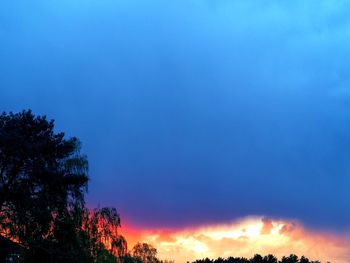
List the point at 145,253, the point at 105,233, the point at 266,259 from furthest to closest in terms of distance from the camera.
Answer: the point at 145,253 < the point at 105,233 < the point at 266,259

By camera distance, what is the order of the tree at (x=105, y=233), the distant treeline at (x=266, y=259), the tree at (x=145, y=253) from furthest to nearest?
1. the tree at (x=145, y=253)
2. the tree at (x=105, y=233)
3. the distant treeline at (x=266, y=259)

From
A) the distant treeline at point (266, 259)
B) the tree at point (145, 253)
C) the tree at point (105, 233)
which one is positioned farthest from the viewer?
the tree at point (145, 253)

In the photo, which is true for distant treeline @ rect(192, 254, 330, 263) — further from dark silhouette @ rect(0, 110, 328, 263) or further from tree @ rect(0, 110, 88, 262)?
tree @ rect(0, 110, 88, 262)

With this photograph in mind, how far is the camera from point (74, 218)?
49.7m

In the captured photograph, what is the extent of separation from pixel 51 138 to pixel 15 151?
4956mm

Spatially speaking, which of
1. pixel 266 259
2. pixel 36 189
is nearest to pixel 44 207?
pixel 36 189

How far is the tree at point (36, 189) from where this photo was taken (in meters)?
45.2

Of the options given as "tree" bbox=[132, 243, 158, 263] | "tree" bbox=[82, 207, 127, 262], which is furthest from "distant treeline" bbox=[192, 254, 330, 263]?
"tree" bbox=[132, 243, 158, 263]

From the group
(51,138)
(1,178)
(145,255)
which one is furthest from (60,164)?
(145,255)

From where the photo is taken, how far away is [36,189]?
154 feet

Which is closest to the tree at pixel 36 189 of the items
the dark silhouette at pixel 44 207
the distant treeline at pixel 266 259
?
the dark silhouette at pixel 44 207

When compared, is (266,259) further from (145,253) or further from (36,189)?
(145,253)

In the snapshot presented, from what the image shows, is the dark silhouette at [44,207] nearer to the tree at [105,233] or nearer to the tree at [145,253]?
the tree at [105,233]

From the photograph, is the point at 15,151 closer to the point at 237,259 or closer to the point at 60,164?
the point at 60,164
